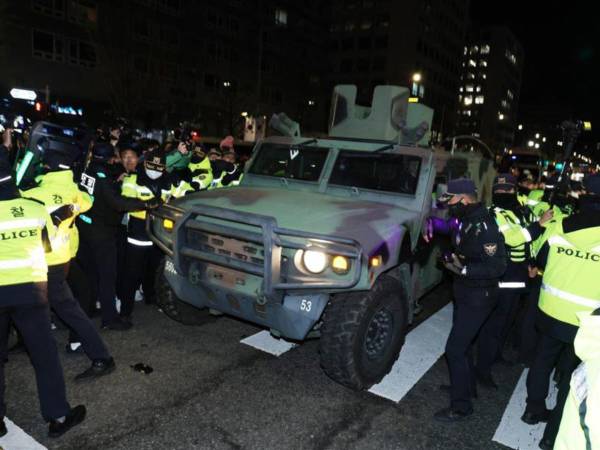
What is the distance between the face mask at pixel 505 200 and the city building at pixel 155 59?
65.4 feet

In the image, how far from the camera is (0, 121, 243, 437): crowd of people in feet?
9.67

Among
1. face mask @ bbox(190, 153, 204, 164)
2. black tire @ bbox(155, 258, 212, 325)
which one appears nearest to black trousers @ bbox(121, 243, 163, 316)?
black tire @ bbox(155, 258, 212, 325)

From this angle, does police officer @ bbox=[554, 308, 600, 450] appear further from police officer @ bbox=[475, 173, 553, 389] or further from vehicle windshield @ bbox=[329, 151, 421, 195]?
vehicle windshield @ bbox=[329, 151, 421, 195]

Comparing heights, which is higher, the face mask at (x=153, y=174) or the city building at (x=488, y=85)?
the city building at (x=488, y=85)

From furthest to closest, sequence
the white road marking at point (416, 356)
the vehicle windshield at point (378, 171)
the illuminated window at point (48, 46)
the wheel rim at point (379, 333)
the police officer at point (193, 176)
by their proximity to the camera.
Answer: the illuminated window at point (48, 46)
the police officer at point (193, 176)
the vehicle windshield at point (378, 171)
the white road marking at point (416, 356)
the wheel rim at point (379, 333)

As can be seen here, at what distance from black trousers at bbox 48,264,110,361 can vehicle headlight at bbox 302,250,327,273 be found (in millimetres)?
1878

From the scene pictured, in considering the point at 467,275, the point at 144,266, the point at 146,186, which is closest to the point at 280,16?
the point at 146,186

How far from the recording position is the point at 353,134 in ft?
20.5

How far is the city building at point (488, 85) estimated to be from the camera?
111375 millimetres

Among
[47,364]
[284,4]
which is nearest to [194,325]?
[47,364]

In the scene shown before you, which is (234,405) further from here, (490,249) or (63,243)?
(490,249)

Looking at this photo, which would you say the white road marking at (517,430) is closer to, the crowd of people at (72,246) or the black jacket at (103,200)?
the crowd of people at (72,246)

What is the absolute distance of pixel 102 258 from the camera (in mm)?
4719

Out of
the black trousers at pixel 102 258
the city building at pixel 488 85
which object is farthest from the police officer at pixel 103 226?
the city building at pixel 488 85
